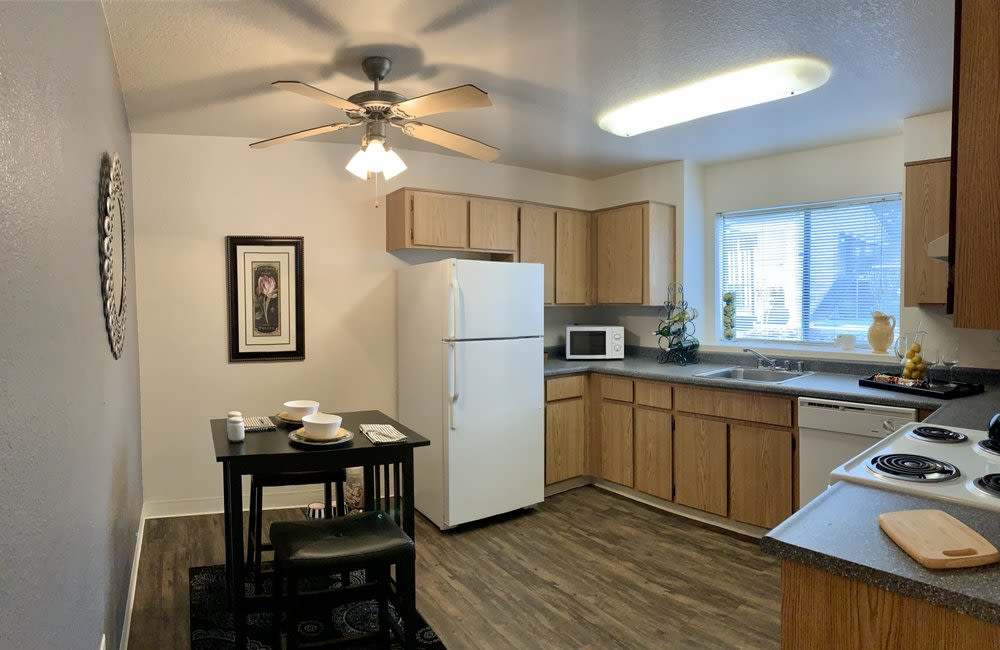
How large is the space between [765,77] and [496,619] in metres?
2.73

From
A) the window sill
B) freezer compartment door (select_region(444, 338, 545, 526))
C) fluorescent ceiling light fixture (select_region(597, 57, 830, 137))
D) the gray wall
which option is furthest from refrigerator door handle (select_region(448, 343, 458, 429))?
the window sill

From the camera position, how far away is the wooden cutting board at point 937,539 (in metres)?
1.11

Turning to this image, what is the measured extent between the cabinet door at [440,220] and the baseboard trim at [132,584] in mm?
2308

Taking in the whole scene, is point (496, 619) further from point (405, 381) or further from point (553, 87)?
point (553, 87)

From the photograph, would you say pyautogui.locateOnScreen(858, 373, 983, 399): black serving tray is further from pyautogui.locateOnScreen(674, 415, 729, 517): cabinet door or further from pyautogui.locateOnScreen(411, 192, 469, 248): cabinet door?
pyautogui.locateOnScreen(411, 192, 469, 248): cabinet door

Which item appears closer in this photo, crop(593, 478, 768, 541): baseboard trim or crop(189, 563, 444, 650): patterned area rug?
crop(189, 563, 444, 650): patterned area rug

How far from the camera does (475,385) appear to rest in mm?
3535

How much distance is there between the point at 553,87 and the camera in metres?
2.88

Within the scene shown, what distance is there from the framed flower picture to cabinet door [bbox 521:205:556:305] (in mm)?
1599

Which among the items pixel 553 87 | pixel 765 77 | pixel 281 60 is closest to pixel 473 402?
pixel 553 87

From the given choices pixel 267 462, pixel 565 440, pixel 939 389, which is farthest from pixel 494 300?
pixel 939 389

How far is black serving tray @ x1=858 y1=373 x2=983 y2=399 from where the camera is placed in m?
2.85

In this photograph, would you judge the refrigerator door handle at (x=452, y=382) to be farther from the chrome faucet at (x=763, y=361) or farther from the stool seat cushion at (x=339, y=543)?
the chrome faucet at (x=763, y=361)

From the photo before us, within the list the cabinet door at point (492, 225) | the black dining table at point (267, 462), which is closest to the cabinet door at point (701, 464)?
the cabinet door at point (492, 225)
